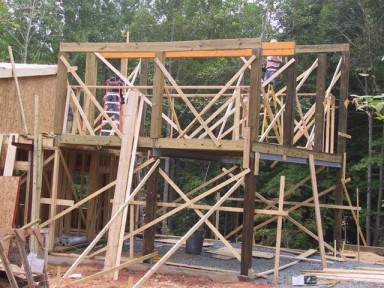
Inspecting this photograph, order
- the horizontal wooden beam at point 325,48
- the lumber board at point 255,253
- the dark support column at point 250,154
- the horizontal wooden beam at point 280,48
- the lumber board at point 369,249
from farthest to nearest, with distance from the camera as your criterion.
→ 1. the lumber board at point 369,249
2. the horizontal wooden beam at point 325,48
3. the lumber board at point 255,253
4. the horizontal wooden beam at point 280,48
5. the dark support column at point 250,154

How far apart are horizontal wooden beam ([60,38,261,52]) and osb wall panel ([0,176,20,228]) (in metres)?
3.07

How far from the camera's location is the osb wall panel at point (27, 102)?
14.6 m

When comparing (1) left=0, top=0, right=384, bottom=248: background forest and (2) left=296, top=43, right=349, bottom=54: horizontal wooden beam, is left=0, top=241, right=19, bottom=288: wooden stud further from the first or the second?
(1) left=0, top=0, right=384, bottom=248: background forest

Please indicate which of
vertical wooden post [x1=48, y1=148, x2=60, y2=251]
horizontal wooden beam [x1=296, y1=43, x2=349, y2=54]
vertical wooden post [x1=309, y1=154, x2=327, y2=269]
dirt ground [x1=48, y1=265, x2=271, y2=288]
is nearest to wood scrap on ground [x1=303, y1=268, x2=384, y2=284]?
vertical wooden post [x1=309, y1=154, x2=327, y2=269]

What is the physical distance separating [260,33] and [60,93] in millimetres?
16587

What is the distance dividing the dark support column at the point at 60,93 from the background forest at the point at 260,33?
3.54m

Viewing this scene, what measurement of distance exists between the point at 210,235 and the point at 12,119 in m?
12.8

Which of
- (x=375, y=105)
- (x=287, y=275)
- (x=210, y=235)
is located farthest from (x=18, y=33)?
(x=375, y=105)

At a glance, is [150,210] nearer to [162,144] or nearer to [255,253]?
[162,144]

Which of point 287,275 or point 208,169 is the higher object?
point 208,169

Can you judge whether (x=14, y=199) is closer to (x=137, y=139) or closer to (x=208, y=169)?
(x=137, y=139)

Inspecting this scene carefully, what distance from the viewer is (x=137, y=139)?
12.2 meters

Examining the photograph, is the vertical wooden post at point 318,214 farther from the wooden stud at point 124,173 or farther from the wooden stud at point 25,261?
the wooden stud at point 25,261

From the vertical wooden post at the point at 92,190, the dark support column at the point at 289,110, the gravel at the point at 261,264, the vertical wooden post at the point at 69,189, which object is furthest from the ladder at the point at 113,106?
the dark support column at the point at 289,110
